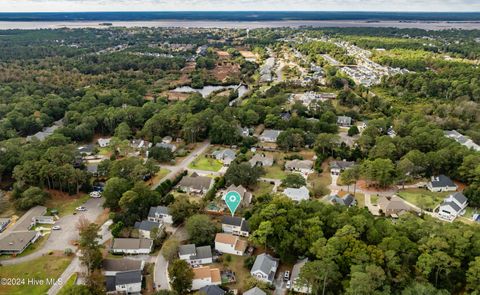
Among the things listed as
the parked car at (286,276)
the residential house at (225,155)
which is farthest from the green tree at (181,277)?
the residential house at (225,155)

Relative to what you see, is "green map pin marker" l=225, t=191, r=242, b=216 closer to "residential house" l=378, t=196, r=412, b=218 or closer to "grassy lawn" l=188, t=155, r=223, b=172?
"grassy lawn" l=188, t=155, r=223, b=172

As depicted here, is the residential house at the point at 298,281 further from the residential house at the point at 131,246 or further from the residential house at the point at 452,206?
the residential house at the point at 452,206

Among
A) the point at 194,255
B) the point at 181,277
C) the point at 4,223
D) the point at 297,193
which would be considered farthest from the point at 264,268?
the point at 4,223

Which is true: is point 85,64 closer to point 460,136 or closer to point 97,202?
point 97,202

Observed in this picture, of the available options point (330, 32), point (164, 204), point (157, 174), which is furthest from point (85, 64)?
point (330, 32)

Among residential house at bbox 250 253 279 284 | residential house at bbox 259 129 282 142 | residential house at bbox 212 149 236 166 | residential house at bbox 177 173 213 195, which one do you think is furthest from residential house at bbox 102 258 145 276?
residential house at bbox 259 129 282 142

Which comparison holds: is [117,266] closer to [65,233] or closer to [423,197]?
[65,233]
